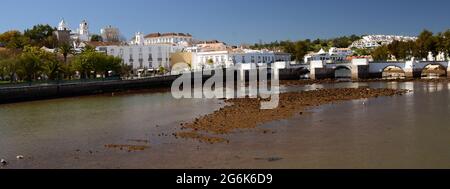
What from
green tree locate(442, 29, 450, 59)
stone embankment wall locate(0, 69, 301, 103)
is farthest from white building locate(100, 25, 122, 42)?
green tree locate(442, 29, 450, 59)

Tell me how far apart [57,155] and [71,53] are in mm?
52712

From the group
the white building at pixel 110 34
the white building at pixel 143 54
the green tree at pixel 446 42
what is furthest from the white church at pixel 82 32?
the green tree at pixel 446 42

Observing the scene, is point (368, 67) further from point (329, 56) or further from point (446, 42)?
point (329, 56)

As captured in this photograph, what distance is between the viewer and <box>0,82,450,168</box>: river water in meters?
14.6

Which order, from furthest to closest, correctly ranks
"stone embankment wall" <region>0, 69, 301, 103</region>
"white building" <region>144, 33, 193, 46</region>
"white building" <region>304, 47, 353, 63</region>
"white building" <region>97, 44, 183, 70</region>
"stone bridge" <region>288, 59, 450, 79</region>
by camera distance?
1. "white building" <region>144, 33, 193, 46</region>
2. "white building" <region>304, 47, 353, 63</region>
3. "white building" <region>97, 44, 183, 70</region>
4. "stone bridge" <region>288, 59, 450, 79</region>
5. "stone embankment wall" <region>0, 69, 301, 103</region>

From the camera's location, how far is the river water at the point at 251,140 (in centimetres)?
1462

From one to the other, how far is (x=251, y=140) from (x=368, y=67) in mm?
53571

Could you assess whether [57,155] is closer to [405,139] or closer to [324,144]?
[324,144]

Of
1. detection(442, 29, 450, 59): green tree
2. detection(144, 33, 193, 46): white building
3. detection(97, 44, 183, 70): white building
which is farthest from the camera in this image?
detection(144, 33, 193, 46): white building

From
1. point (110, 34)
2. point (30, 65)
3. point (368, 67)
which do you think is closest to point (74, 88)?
point (30, 65)

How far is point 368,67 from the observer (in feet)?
224

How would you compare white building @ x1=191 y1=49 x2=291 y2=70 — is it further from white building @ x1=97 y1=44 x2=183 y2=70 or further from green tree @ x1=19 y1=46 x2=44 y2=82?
green tree @ x1=19 y1=46 x2=44 y2=82

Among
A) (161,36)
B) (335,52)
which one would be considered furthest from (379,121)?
(335,52)

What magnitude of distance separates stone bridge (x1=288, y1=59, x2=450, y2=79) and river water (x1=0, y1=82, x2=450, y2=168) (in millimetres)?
37919
